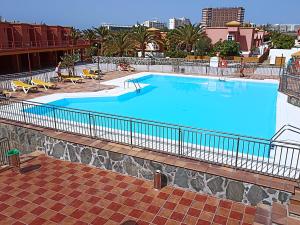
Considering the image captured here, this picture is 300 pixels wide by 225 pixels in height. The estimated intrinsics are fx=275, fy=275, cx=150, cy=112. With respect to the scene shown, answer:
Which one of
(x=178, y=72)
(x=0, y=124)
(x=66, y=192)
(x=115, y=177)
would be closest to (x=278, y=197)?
(x=115, y=177)

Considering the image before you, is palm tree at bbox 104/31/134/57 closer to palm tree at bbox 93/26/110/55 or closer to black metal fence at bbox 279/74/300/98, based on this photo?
palm tree at bbox 93/26/110/55

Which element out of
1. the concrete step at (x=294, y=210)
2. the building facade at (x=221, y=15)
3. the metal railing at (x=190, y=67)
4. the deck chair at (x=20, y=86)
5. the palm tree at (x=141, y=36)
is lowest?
the concrete step at (x=294, y=210)

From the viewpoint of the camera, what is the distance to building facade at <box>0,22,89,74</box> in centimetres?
2512

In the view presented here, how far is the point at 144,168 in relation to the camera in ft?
24.6

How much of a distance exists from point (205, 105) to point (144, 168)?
9.98 meters

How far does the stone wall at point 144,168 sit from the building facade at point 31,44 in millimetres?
17106

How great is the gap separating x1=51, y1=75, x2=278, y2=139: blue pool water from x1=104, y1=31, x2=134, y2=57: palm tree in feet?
44.8

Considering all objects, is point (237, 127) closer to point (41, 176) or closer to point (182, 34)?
point (41, 176)

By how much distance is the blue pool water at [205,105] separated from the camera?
531 inches

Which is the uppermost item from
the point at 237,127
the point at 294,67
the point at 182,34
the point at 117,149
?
the point at 182,34

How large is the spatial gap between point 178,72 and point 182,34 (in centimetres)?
1310

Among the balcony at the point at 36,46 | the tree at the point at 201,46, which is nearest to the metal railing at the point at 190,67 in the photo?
the balcony at the point at 36,46

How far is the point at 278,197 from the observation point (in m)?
6.05

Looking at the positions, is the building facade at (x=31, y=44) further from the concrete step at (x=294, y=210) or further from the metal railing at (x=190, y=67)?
the concrete step at (x=294, y=210)
